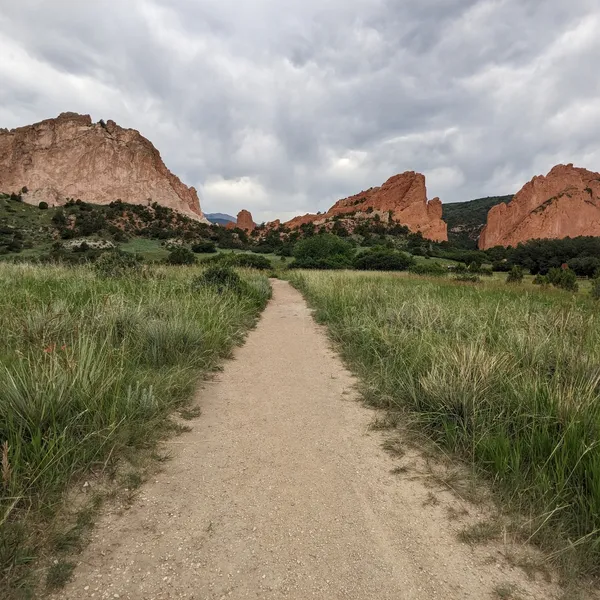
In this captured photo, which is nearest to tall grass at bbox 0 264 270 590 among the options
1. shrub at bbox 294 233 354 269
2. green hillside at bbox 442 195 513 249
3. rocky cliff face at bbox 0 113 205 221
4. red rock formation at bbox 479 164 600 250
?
shrub at bbox 294 233 354 269

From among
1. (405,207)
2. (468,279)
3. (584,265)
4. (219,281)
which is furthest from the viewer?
(405,207)

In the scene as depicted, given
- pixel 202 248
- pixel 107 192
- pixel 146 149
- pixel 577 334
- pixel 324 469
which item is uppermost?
pixel 146 149

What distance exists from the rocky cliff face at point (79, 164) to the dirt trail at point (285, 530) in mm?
110393

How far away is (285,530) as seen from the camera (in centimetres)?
205

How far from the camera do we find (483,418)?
10.1 feet

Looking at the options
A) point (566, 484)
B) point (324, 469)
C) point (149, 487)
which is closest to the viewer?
point (566, 484)

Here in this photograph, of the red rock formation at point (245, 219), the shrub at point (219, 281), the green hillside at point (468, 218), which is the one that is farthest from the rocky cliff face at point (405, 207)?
the shrub at point (219, 281)

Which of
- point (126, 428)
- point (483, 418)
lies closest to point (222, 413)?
point (126, 428)

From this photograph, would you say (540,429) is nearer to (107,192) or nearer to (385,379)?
(385,379)

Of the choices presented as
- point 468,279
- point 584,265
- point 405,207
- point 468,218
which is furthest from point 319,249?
point 468,218

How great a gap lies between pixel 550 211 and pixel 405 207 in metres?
40.6

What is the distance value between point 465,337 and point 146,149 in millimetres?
128368

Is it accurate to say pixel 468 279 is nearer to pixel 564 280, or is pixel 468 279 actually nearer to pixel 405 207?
pixel 564 280

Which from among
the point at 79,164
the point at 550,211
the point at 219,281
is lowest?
the point at 219,281
